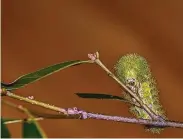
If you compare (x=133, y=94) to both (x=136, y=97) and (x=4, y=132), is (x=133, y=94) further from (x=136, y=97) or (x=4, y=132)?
(x=4, y=132)

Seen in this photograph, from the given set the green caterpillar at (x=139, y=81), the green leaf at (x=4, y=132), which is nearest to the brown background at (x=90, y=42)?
the green caterpillar at (x=139, y=81)

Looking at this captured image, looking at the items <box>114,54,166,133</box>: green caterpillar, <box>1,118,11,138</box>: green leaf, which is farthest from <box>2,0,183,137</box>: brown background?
<box>1,118,11,138</box>: green leaf

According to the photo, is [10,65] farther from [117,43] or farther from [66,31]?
[117,43]

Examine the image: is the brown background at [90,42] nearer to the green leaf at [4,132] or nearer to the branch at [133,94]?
the branch at [133,94]

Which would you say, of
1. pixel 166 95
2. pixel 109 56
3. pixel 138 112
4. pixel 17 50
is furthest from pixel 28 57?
pixel 138 112

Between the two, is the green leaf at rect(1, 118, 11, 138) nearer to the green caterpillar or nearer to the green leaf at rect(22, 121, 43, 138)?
the green leaf at rect(22, 121, 43, 138)

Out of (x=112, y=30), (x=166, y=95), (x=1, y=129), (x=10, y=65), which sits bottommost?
(x=1, y=129)
